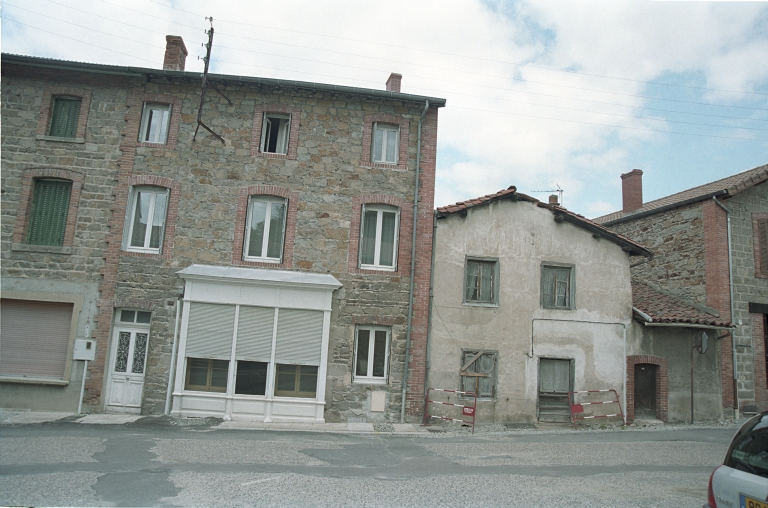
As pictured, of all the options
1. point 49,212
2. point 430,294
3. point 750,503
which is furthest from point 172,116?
point 750,503

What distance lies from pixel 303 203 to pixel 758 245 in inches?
566

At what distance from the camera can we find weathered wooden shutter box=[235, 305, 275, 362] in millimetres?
13562

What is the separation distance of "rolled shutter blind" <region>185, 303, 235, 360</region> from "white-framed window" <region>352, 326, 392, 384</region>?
3188mm

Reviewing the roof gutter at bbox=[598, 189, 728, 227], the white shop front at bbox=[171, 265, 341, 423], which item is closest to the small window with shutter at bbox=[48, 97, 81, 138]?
the white shop front at bbox=[171, 265, 341, 423]

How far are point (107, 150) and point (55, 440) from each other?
7502 mm

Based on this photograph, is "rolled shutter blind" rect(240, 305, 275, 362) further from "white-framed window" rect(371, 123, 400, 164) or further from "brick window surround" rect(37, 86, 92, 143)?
"brick window surround" rect(37, 86, 92, 143)

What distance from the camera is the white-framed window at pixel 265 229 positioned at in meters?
14.2

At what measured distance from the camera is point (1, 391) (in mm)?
13242

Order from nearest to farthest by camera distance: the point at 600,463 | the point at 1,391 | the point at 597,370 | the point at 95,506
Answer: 1. the point at 95,506
2. the point at 600,463
3. the point at 1,391
4. the point at 597,370

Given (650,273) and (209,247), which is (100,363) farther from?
(650,273)

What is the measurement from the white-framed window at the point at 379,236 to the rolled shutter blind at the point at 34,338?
7.60 meters

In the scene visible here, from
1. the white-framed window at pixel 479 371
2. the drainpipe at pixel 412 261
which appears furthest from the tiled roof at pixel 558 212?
the white-framed window at pixel 479 371

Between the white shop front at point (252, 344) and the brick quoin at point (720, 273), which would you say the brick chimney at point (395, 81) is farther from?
the brick quoin at point (720, 273)

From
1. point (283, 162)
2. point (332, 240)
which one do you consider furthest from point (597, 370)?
point (283, 162)
